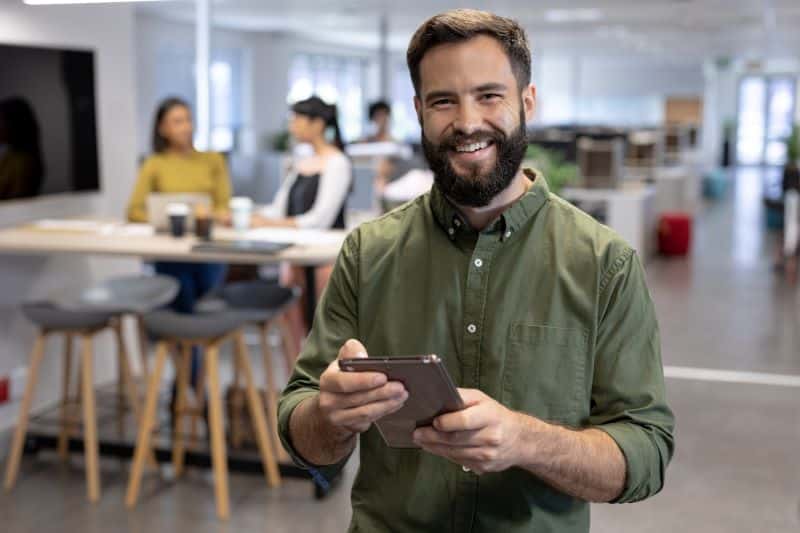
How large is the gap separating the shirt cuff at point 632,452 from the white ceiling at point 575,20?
678cm

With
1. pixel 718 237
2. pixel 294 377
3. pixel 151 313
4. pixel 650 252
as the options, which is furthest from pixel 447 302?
pixel 718 237

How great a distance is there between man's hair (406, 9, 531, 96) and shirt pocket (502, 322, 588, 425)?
371 mm

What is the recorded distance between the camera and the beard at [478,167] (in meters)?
1.47

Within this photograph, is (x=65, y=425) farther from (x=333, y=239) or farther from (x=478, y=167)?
(x=478, y=167)

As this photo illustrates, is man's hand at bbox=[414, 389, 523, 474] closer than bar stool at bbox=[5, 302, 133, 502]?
Yes


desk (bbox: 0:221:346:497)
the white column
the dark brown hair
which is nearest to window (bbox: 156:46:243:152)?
the white column

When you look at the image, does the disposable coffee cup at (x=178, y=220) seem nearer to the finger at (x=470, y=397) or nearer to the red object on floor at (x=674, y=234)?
the finger at (x=470, y=397)

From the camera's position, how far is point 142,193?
505 cm

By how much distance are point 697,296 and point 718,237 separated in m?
4.30

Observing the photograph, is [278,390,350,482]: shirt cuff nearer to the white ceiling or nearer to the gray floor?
the gray floor

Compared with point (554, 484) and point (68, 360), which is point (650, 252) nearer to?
point (68, 360)

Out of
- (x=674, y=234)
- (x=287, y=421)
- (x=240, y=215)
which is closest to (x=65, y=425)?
(x=240, y=215)

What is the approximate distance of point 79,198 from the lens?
5441 millimetres

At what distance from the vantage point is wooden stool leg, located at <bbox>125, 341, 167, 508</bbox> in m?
4.09
